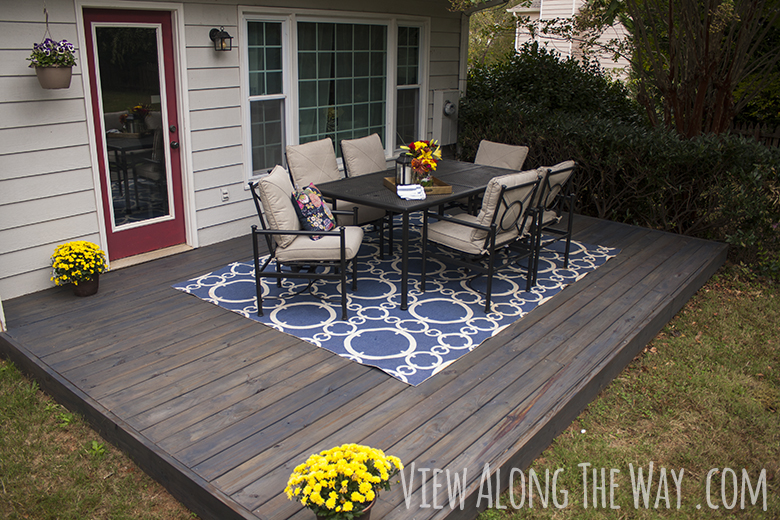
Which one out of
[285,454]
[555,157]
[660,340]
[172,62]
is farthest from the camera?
[555,157]

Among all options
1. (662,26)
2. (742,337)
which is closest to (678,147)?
(742,337)

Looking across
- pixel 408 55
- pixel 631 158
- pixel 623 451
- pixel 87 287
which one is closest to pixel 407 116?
pixel 408 55

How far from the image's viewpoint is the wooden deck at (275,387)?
279cm

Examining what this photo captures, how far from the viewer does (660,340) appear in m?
4.58

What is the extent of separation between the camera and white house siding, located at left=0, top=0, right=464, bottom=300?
4152 millimetres

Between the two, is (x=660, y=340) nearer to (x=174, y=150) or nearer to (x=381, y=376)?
(x=381, y=376)

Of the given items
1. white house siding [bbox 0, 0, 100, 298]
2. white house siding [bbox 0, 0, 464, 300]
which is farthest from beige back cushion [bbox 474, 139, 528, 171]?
white house siding [bbox 0, 0, 100, 298]

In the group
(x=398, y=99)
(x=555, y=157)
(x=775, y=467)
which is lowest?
(x=775, y=467)

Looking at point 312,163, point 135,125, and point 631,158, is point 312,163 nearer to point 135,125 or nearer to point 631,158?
point 135,125

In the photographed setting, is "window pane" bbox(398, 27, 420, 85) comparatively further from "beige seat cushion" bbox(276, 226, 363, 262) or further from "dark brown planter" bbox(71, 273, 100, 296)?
"dark brown planter" bbox(71, 273, 100, 296)

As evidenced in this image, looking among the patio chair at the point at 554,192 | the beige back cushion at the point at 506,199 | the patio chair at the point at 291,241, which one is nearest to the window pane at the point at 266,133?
the patio chair at the point at 291,241

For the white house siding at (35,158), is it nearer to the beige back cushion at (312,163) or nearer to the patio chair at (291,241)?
the patio chair at (291,241)

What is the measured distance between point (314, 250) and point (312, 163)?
1427 mm

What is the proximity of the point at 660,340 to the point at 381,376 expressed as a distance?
231 cm
